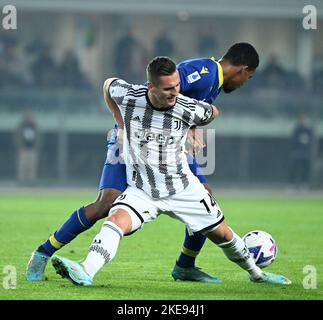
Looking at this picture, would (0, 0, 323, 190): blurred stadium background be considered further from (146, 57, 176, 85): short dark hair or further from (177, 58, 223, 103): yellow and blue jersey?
(146, 57, 176, 85): short dark hair

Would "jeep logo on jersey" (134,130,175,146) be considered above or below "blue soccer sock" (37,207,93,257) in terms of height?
above

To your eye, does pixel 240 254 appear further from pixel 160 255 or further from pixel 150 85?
pixel 160 255

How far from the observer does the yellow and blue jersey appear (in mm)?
8766

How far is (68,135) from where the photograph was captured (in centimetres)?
2677

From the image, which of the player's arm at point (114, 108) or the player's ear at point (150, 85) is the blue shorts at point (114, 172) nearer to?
the player's arm at point (114, 108)

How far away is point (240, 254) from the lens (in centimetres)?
852

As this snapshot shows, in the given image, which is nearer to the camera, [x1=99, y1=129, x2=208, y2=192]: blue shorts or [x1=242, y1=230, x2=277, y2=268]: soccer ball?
[x1=99, y1=129, x2=208, y2=192]: blue shorts

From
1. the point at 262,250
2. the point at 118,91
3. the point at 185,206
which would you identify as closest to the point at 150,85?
the point at 118,91

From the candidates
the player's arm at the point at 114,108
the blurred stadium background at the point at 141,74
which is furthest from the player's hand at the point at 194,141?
the blurred stadium background at the point at 141,74

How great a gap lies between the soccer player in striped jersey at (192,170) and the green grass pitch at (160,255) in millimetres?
218

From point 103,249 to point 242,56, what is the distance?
2457 millimetres

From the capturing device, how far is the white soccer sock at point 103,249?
7.71 m

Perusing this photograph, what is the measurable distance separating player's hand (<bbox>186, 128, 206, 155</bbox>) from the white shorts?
15.4 inches

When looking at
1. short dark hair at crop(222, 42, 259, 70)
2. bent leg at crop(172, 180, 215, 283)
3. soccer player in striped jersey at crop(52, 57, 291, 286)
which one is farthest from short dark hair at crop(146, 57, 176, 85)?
bent leg at crop(172, 180, 215, 283)
